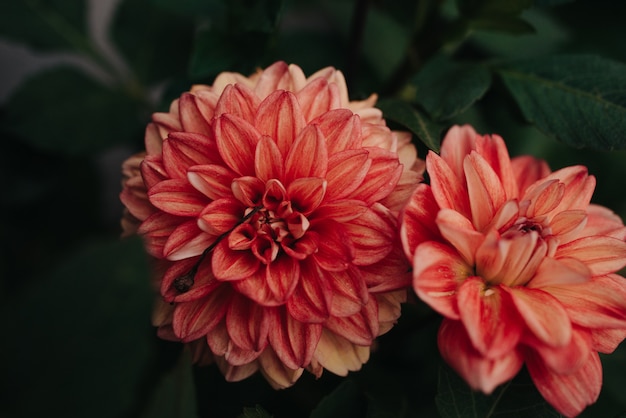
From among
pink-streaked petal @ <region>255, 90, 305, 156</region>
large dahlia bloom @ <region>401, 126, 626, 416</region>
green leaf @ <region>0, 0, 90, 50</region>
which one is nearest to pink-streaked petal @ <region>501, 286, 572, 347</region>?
large dahlia bloom @ <region>401, 126, 626, 416</region>

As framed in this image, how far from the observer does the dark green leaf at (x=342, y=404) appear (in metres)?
0.53

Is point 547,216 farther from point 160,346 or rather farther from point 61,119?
point 61,119

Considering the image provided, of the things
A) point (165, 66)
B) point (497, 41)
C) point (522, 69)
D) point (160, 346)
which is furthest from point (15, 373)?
point (497, 41)

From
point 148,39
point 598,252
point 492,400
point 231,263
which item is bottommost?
point 492,400

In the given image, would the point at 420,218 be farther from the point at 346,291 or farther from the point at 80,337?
the point at 80,337

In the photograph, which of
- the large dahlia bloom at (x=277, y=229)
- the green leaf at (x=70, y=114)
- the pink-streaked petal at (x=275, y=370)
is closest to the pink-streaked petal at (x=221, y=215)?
the large dahlia bloom at (x=277, y=229)

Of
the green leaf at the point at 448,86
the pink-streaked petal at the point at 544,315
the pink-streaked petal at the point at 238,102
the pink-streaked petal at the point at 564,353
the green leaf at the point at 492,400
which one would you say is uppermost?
the pink-streaked petal at the point at 238,102

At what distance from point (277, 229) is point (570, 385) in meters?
0.25

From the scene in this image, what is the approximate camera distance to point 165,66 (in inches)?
37.9

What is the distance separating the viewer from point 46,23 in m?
0.92

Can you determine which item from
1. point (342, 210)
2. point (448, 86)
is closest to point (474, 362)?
point (342, 210)

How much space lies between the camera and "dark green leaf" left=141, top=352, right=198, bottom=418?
1.41 feet

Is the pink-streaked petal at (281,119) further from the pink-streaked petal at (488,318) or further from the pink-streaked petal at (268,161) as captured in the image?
the pink-streaked petal at (488,318)

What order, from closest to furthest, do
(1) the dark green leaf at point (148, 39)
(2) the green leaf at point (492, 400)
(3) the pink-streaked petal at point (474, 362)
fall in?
(3) the pink-streaked petal at point (474, 362) → (2) the green leaf at point (492, 400) → (1) the dark green leaf at point (148, 39)
